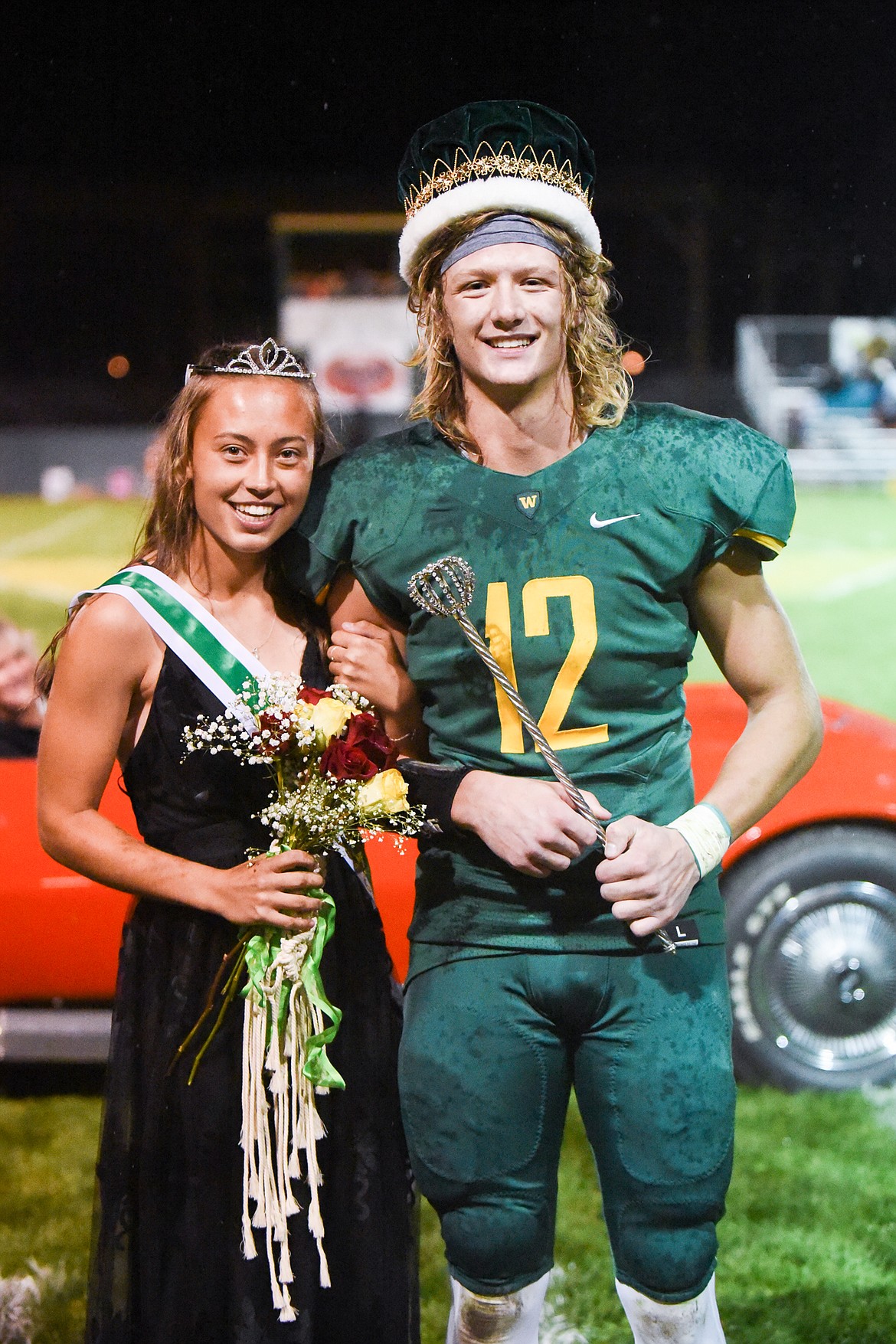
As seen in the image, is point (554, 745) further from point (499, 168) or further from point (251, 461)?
point (499, 168)

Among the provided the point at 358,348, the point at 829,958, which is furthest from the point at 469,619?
the point at 358,348

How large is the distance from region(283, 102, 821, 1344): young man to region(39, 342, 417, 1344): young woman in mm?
123

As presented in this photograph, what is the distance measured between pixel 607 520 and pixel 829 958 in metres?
1.86

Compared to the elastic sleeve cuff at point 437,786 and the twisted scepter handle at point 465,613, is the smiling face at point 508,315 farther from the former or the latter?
the elastic sleeve cuff at point 437,786

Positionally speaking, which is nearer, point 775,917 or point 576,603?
point 576,603

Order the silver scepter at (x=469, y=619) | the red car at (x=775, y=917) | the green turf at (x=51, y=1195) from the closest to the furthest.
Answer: the silver scepter at (x=469, y=619)
the green turf at (x=51, y=1195)
the red car at (x=775, y=917)

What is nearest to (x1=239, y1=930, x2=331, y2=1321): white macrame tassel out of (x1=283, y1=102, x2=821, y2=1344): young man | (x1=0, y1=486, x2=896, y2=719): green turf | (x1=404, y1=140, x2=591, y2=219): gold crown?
(x1=283, y1=102, x2=821, y2=1344): young man

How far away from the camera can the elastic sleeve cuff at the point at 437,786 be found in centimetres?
188

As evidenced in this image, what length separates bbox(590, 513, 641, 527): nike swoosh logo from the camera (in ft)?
6.11

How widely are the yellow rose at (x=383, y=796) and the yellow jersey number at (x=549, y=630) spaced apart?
17 centimetres

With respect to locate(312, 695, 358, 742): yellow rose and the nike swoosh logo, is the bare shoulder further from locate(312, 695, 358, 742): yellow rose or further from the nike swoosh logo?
the nike swoosh logo

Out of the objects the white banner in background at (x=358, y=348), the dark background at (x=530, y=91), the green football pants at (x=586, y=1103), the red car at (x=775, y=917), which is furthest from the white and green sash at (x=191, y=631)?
the white banner in background at (x=358, y=348)

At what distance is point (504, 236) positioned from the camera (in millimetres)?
1898

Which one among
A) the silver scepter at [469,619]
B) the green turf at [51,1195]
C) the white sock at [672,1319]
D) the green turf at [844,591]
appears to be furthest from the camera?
the green turf at [844,591]
